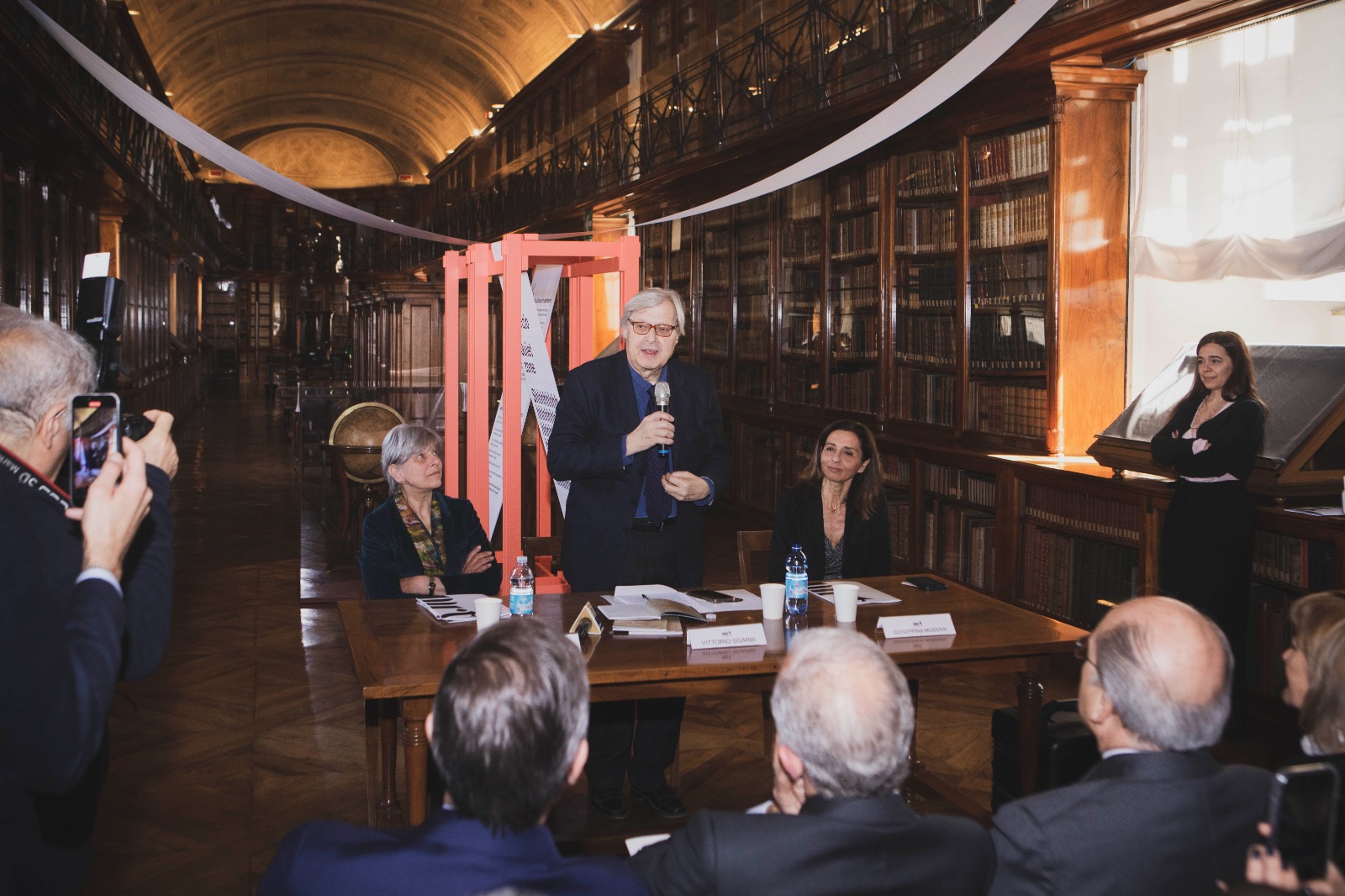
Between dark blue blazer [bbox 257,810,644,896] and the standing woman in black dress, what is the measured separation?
140 inches

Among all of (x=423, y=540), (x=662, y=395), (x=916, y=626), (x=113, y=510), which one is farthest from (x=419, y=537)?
(x=113, y=510)

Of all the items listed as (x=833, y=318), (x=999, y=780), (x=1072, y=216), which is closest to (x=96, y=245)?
(x=833, y=318)

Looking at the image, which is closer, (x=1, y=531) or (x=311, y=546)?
(x=1, y=531)

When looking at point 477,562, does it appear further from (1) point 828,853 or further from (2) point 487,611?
(1) point 828,853

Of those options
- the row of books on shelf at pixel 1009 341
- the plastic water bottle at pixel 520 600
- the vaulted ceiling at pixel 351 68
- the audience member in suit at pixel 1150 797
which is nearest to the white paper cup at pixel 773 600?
the plastic water bottle at pixel 520 600

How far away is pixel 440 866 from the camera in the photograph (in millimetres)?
1298

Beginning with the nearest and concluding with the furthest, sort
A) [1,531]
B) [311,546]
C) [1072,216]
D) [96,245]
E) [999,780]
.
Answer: [1,531], [999,780], [1072,216], [311,546], [96,245]

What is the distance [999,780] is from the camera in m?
3.24

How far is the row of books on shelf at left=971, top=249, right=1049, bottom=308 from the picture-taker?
5879mm

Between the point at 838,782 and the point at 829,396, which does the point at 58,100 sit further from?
the point at 838,782

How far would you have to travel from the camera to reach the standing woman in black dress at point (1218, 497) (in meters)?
4.25

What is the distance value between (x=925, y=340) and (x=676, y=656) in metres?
4.54

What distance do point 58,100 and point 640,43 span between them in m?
7.31

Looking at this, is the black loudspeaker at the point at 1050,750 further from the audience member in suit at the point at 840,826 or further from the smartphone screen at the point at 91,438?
→ the smartphone screen at the point at 91,438
